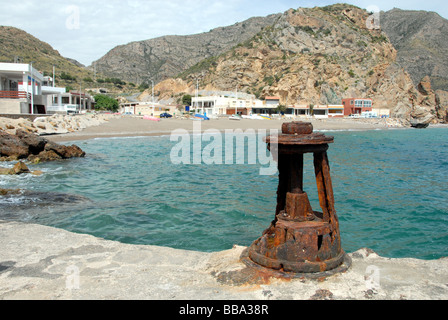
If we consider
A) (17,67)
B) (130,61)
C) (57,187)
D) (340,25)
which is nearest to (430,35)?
(340,25)

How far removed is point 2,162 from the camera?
1462 centimetres

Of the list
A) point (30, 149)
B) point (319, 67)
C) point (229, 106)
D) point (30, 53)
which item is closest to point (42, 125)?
point (30, 149)

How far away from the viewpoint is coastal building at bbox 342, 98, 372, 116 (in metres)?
82.5

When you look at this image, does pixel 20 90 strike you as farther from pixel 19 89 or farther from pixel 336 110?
pixel 336 110

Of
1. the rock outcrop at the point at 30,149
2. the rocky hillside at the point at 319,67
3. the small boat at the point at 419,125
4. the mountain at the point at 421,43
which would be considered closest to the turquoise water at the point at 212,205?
the rock outcrop at the point at 30,149

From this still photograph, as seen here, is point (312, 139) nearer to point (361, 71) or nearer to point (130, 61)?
point (361, 71)

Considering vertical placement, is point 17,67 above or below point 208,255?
above

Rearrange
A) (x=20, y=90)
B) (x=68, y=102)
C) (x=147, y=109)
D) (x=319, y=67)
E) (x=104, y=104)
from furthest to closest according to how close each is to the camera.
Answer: (x=319, y=67) → (x=104, y=104) → (x=147, y=109) → (x=68, y=102) → (x=20, y=90)

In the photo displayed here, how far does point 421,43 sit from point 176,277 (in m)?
207

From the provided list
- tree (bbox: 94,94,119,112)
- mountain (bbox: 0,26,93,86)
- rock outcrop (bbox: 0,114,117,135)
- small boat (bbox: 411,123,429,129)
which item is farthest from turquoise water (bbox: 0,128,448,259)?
mountain (bbox: 0,26,93,86)

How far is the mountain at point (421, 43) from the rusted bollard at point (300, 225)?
158104 mm

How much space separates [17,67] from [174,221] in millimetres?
32190

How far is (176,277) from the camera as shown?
3.64m

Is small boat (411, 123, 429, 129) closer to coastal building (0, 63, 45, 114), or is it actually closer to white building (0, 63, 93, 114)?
white building (0, 63, 93, 114)
